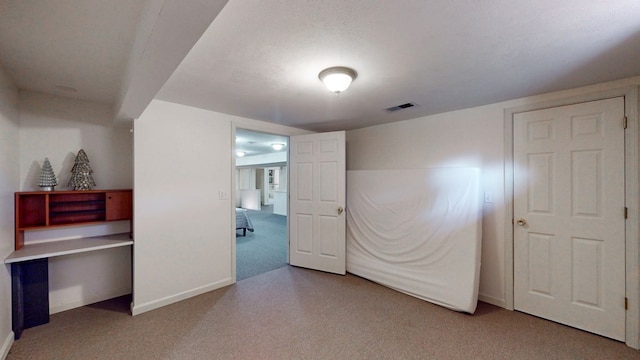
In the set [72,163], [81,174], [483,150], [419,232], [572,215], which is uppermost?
[483,150]

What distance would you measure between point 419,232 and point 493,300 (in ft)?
3.35

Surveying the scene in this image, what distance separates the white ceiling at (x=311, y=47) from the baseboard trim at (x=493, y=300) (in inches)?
84.4

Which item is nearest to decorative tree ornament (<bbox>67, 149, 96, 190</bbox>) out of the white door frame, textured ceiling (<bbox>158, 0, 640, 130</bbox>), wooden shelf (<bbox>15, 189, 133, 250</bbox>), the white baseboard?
wooden shelf (<bbox>15, 189, 133, 250</bbox>)

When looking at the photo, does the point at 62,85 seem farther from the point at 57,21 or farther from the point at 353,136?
the point at 353,136

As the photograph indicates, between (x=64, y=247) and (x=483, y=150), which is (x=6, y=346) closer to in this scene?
(x=64, y=247)

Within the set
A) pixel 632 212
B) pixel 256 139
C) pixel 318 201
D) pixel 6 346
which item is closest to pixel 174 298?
pixel 6 346

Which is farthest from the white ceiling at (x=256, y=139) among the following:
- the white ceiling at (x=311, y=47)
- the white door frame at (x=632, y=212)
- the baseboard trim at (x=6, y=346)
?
the white door frame at (x=632, y=212)

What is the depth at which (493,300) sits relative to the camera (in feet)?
8.84

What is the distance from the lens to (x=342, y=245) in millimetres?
3559

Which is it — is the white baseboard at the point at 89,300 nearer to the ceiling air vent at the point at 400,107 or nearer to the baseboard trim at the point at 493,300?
the ceiling air vent at the point at 400,107

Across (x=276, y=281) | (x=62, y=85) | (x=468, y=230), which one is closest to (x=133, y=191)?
(x=62, y=85)

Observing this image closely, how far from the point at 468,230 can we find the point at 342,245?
162 centimetres

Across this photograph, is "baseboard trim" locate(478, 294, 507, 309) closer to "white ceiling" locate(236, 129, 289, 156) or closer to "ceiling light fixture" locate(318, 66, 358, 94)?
"ceiling light fixture" locate(318, 66, 358, 94)

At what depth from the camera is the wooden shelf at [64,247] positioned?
6.55ft
